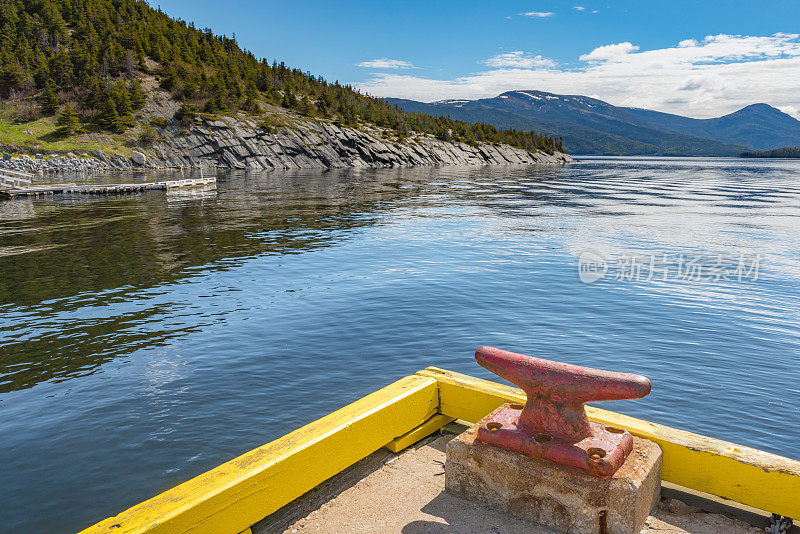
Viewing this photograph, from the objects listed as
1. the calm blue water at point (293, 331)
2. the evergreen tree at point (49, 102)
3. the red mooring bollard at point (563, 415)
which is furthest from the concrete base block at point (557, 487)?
the evergreen tree at point (49, 102)

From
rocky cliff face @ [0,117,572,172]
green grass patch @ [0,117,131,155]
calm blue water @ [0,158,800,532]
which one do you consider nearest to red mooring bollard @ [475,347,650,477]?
calm blue water @ [0,158,800,532]

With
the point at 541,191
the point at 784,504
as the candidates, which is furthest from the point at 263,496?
the point at 541,191

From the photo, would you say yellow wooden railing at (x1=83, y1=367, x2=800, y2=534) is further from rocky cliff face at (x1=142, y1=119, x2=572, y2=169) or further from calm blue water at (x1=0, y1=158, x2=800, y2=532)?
rocky cliff face at (x1=142, y1=119, x2=572, y2=169)

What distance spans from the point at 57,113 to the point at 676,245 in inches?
3884

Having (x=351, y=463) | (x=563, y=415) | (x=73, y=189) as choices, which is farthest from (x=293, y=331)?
(x=73, y=189)

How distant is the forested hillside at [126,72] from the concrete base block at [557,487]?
98.0m

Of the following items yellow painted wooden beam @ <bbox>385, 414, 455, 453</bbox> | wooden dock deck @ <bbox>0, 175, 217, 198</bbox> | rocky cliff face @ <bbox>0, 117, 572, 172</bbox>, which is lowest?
yellow painted wooden beam @ <bbox>385, 414, 455, 453</bbox>

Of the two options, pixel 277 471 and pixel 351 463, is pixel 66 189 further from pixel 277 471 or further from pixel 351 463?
pixel 277 471

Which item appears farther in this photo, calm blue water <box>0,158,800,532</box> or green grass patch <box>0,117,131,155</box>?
green grass patch <box>0,117,131,155</box>

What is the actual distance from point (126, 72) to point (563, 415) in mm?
119688

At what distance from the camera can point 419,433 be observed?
17.9 ft

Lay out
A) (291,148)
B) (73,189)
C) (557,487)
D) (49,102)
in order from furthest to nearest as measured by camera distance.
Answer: (291,148) < (49,102) < (73,189) < (557,487)
